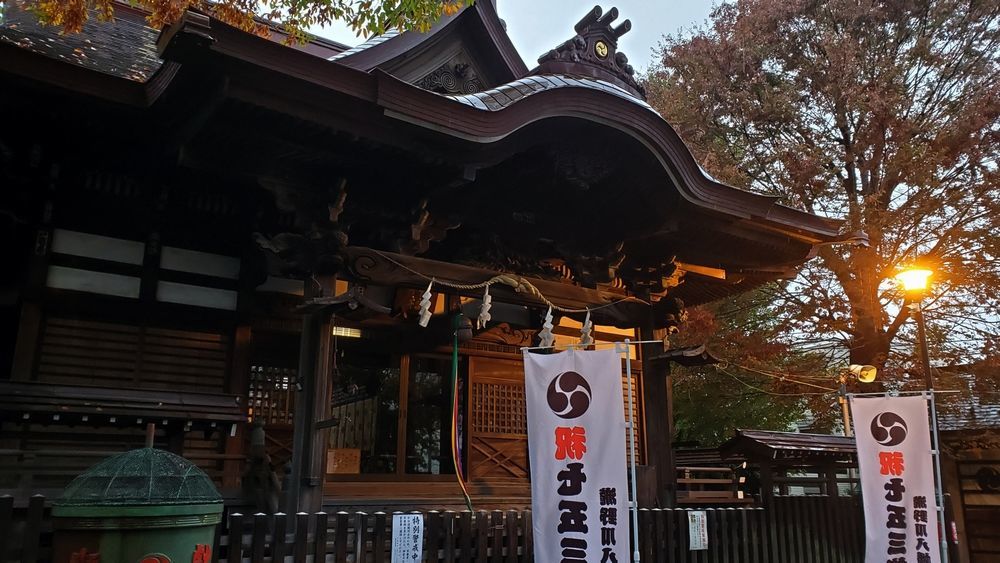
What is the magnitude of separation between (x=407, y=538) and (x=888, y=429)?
6455 millimetres

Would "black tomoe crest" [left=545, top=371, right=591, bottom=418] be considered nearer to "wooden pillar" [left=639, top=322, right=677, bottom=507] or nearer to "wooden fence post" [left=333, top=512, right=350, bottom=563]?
"wooden fence post" [left=333, top=512, right=350, bottom=563]

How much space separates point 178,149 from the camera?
641 cm

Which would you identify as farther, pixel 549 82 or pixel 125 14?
pixel 125 14

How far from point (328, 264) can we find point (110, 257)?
98.0 inches

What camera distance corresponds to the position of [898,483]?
8797 millimetres

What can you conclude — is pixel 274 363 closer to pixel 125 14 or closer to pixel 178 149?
pixel 178 149

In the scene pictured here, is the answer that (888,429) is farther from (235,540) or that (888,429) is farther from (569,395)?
(235,540)

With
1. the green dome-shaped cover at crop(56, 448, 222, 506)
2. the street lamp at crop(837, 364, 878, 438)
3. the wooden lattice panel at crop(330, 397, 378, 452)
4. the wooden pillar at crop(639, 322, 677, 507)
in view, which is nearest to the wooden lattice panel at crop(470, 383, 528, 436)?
the wooden lattice panel at crop(330, 397, 378, 452)

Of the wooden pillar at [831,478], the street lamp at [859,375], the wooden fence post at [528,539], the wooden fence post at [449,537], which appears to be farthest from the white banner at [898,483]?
the wooden fence post at [449,537]

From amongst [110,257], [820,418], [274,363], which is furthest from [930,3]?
[110,257]

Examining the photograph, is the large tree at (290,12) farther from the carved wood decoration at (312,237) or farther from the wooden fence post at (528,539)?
the wooden fence post at (528,539)

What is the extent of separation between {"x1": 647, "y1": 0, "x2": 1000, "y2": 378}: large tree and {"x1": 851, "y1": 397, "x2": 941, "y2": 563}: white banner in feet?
18.2

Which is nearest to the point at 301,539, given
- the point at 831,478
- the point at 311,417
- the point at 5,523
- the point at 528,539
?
the point at 311,417

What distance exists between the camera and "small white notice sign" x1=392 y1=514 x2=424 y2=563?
233 inches
